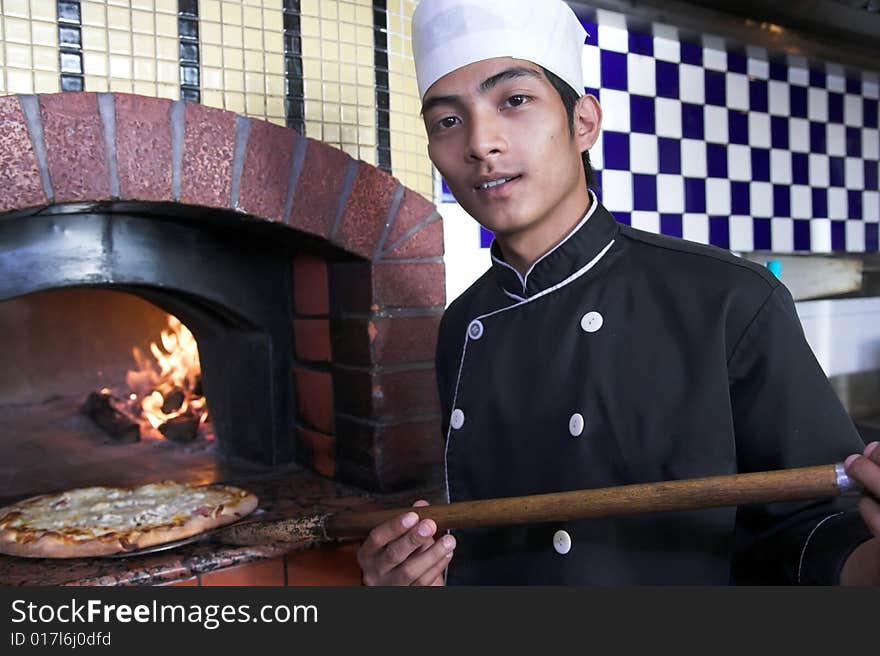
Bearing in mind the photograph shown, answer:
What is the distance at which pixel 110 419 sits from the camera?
231cm

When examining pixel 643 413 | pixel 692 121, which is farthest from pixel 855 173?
pixel 643 413

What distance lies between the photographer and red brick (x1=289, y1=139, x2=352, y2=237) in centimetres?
168

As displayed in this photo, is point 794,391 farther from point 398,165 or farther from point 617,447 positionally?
point 398,165

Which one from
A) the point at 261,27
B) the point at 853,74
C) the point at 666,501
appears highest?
the point at 853,74

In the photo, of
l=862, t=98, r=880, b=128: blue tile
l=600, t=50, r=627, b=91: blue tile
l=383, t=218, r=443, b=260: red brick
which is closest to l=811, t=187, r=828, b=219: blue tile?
l=862, t=98, r=880, b=128: blue tile

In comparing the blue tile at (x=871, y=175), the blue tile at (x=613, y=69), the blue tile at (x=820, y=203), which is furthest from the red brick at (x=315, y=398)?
the blue tile at (x=871, y=175)

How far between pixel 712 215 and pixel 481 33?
5.14ft

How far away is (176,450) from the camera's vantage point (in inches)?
87.4

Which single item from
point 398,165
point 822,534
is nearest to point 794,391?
point 822,534

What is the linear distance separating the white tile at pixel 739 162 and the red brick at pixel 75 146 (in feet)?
6.56

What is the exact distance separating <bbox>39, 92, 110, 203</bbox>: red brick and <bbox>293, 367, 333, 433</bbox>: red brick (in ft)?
2.42

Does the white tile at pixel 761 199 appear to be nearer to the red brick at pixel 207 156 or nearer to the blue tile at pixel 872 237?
the blue tile at pixel 872 237

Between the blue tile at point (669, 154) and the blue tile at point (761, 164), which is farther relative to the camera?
the blue tile at point (761, 164)

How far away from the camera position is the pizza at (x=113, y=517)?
1.37 meters
